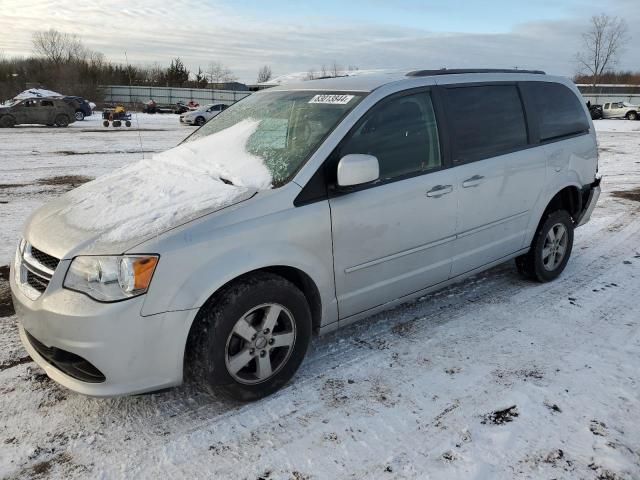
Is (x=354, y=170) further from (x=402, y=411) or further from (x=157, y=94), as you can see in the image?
(x=157, y=94)

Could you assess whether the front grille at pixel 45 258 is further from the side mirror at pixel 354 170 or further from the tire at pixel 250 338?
the side mirror at pixel 354 170

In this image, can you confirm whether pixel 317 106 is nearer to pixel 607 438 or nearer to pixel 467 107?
pixel 467 107

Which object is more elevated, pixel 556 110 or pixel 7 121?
pixel 7 121

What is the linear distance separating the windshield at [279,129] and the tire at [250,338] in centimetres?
65

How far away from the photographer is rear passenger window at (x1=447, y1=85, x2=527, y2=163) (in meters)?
3.73

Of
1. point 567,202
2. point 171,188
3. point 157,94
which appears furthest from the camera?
point 157,94

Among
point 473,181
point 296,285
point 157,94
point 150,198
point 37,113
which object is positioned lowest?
point 296,285

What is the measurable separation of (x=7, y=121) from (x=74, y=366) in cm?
2589

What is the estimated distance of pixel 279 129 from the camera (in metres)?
3.46

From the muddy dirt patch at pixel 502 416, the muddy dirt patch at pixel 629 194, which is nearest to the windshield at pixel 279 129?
the muddy dirt patch at pixel 502 416

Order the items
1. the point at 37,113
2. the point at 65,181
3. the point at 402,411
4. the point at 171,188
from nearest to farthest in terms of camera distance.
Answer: the point at 402,411 < the point at 171,188 < the point at 65,181 < the point at 37,113

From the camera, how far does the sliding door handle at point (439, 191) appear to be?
3.48m

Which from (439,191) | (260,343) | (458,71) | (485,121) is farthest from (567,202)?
(260,343)

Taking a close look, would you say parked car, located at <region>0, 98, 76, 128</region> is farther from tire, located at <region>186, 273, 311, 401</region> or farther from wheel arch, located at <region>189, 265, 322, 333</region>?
tire, located at <region>186, 273, 311, 401</region>
